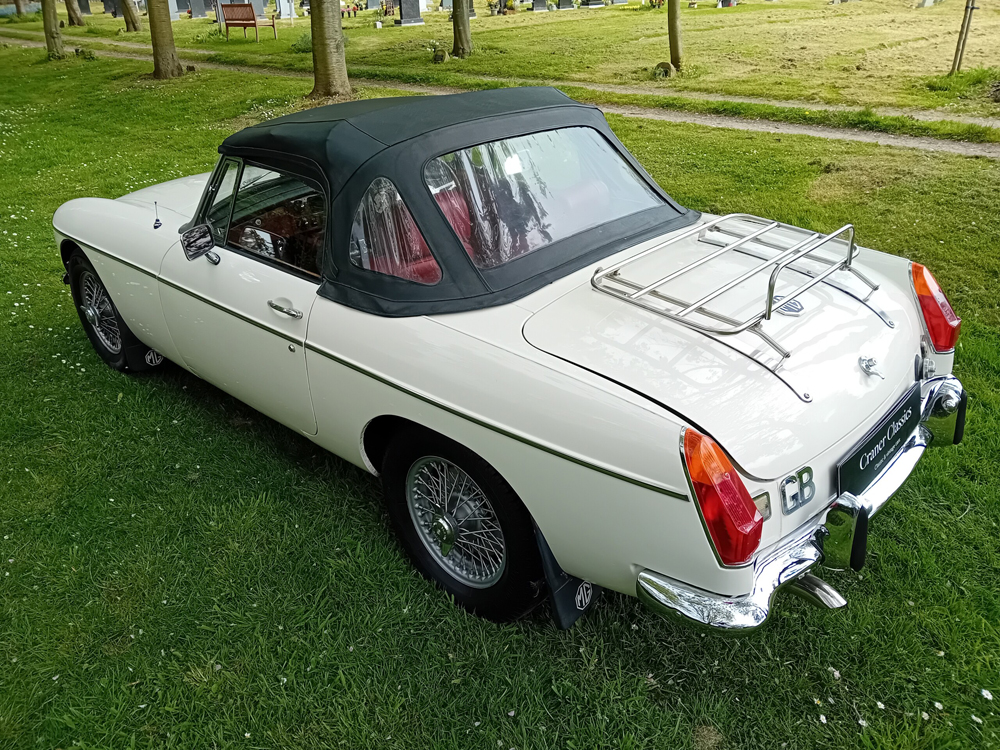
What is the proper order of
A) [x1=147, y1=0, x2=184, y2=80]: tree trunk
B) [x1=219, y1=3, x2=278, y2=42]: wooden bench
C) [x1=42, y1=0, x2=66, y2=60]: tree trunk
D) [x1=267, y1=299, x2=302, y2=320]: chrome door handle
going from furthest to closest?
[x1=219, y1=3, x2=278, y2=42]: wooden bench, [x1=42, y1=0, x2=66, y2=60]: tree trunk, [x1=147, y1=0, x2=184, y2=80]: tree trunk, [x1=267, y1=299, x2=302, y2=320]: chrome door handle

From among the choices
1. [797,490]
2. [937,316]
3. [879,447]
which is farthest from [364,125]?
[937,316]

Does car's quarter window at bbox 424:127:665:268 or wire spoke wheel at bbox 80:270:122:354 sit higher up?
car's quarter window at bbox 424:127:665:268

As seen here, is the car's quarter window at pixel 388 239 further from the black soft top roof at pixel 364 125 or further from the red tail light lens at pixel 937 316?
the red tail light lens at pixel 937 316

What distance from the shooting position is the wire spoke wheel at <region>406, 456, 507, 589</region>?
2.93 metres

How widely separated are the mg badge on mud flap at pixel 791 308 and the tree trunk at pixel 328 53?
Result: 1136cm

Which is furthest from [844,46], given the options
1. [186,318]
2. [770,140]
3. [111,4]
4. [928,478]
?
[111,4]

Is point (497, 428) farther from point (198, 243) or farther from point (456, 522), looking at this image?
point (198, 243)

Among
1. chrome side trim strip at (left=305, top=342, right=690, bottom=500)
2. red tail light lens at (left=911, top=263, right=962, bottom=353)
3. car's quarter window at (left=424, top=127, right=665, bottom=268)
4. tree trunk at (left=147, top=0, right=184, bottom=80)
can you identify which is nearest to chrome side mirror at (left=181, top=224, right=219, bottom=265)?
chrome side trim strip at (left=305, top=342, right=690, bottom=500)

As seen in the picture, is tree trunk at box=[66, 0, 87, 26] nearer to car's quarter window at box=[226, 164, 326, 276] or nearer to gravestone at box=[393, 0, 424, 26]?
gravestone at box=[393, 0, 424, 26]

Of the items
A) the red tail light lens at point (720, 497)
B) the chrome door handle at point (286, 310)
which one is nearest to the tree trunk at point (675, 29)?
the chrome door handle at point (286, 310)

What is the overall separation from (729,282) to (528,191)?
3.07 ft

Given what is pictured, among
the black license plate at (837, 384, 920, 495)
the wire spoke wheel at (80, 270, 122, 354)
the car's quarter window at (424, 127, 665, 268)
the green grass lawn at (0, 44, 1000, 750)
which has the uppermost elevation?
the car's quarter window at (424, 127, 665, 268)

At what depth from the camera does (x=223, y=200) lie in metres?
3.80

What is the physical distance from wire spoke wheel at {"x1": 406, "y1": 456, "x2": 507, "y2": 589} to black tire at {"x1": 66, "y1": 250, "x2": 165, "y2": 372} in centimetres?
253
